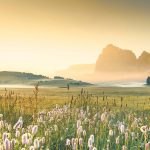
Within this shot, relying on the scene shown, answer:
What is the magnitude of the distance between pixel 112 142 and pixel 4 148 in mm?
5187

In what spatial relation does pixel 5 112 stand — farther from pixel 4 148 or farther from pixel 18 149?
pixel 4 148

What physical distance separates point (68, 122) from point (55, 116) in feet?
4.61

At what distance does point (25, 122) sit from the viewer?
16797mm

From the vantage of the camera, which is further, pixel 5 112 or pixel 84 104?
pixel 84 104

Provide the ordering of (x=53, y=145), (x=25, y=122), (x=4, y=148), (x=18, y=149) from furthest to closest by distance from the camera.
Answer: (x=25, y=122)
(x=53, y=145)
(x=18, y=149)
(x=4, y=148)

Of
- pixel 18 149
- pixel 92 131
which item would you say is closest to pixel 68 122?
pixel 92 131

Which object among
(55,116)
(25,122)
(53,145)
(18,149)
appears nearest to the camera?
(18,149)

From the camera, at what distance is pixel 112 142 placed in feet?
41.3

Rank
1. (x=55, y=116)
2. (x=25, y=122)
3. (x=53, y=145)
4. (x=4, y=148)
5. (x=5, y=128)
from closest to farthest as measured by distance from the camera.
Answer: (x=4, y=148) → (x=53, y=145) → (x=5, y=128) → (x=55, y=116) → (x=25, y=122)

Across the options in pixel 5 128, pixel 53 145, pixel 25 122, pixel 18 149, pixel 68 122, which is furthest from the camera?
pixel 25 122

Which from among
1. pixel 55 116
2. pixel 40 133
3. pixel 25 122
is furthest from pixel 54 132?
pixel 25 122

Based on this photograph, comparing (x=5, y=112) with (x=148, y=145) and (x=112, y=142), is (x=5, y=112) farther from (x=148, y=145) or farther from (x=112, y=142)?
(x=148, y=145)

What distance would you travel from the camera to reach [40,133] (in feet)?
41.5

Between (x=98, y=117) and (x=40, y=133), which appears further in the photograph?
(x=98, y=117)
